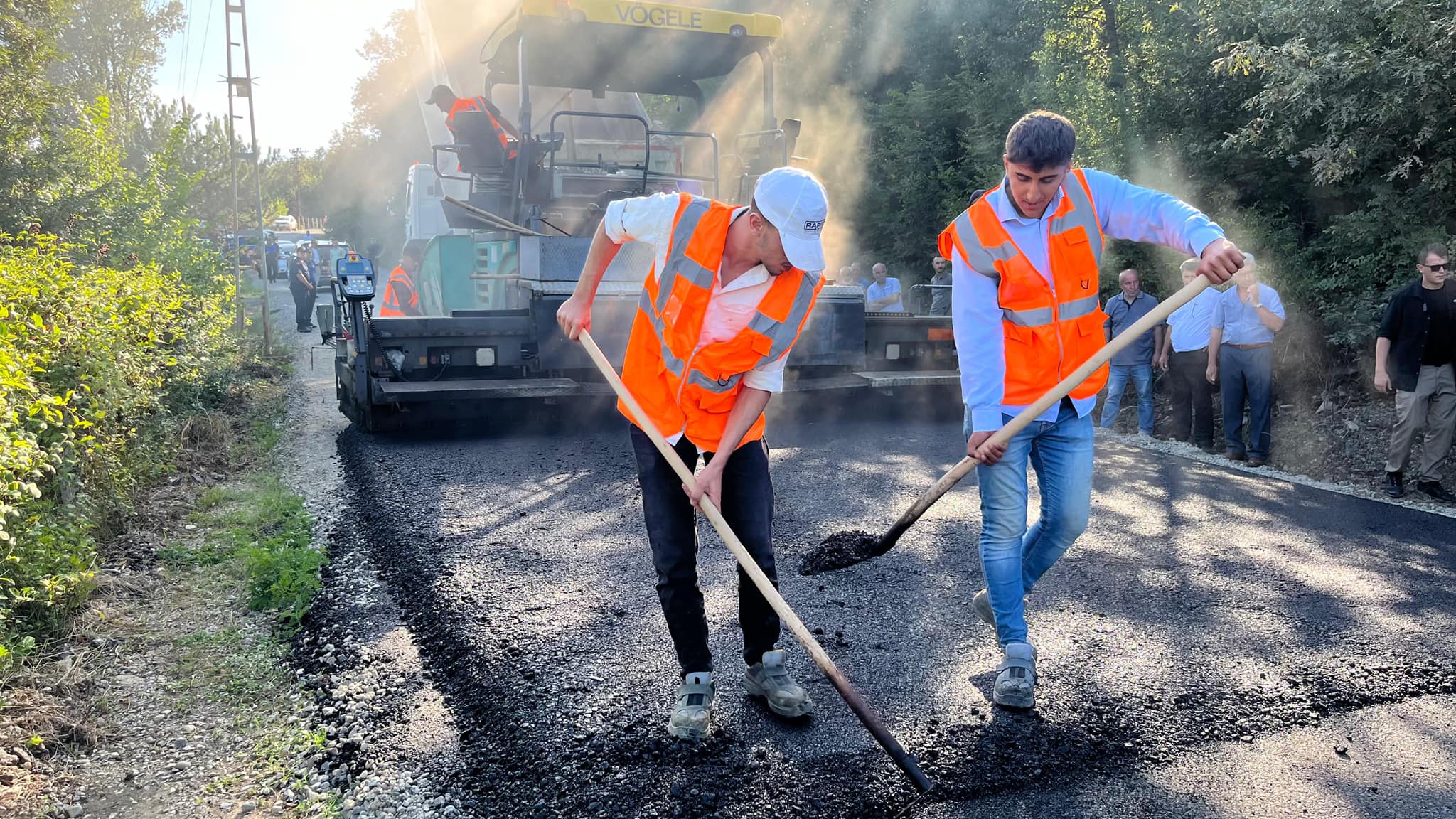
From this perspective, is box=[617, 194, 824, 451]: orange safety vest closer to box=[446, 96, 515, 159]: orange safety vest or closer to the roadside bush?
the roadside bush

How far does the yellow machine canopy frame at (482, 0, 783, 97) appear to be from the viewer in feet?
25.0

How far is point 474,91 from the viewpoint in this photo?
10.3m

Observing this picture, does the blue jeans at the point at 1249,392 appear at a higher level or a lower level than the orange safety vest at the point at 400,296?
lower

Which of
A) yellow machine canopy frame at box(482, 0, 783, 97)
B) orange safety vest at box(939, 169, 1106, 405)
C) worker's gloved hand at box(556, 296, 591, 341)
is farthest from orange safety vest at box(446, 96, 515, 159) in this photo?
orange safety vest at box(939, 169, 1106, 405)

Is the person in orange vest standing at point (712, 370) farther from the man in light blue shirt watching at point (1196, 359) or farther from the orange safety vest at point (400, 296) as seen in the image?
the orange safety vest at point (400, 296)

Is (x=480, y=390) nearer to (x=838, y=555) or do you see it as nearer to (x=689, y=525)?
(x=838, y=555)

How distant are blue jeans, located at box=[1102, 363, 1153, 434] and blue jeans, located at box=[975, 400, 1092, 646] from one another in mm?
6289

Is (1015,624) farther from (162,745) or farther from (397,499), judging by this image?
(397,499)

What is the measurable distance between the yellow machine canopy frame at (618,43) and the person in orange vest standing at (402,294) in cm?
356

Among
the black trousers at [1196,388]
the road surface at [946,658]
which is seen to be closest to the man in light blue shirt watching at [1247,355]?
the black trousers at [1196,388]

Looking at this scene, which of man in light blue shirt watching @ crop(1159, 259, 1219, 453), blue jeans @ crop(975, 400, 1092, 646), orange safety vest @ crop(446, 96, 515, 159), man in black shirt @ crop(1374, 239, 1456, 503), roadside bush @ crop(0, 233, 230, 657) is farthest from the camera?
man in light blue shirt watching @ crop(1159, 259, 1219, 453)

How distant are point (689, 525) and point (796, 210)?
0.98 meters

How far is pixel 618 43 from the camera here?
8.01 meters

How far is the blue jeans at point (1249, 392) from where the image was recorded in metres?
7.88
